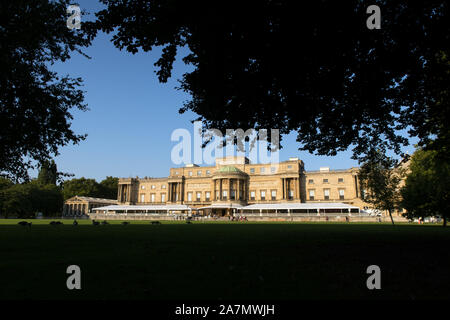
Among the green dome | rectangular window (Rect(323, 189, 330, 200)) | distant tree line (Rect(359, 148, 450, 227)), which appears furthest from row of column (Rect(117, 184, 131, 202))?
distant tree line (Rect(359, 148, 450, 227))

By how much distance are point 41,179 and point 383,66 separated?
12870 cm

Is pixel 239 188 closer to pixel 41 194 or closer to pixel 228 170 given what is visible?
pixel 228 170

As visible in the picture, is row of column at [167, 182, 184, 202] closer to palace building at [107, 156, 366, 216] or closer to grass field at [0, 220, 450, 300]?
palace building at [107, 156, 366, 216]

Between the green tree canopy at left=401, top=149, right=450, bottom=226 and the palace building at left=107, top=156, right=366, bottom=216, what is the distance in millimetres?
33280

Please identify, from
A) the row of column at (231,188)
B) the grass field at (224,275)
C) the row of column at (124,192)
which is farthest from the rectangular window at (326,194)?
the grass field at (224,275)

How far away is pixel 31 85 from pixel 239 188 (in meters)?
70.1

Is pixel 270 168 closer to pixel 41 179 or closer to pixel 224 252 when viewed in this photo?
pixel 224 252

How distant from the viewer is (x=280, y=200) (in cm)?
8231

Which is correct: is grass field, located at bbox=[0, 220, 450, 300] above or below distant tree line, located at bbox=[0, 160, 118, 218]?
below

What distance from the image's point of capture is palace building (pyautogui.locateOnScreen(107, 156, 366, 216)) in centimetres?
7919

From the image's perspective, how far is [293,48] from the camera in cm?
924

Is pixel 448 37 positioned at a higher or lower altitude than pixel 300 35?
higher
